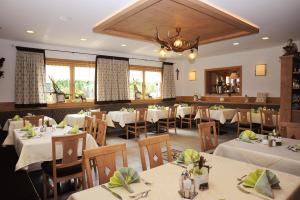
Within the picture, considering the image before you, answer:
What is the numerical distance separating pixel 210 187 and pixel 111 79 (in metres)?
6.13

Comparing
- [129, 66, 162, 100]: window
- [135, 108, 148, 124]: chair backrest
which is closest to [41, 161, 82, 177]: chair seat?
[135, 108, 148, 124]: chair backrest

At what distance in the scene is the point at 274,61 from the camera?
6.73 m

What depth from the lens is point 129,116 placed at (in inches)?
243

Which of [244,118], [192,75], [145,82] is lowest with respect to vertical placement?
[244,118]

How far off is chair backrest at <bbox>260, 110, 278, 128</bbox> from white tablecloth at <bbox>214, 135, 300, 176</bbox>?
9.45 ft

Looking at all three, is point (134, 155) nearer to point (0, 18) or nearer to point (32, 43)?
point (0, 18)

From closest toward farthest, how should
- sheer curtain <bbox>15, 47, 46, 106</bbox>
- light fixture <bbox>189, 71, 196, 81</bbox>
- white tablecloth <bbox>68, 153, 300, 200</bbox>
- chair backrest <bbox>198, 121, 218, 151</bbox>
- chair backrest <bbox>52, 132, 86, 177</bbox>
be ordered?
white tablecloth <bbox>68, 153, 300, 200</bbox> → chair backrest <bbox>52, 132, 86, 177</bbox> → chair backrest <bbox>198, 121, 218, 151</bbox> → sheer curtain <bbox>15, 47, 46, 106</bbox> → light fixture <bbox>189, 71, 196, 81</bbox>

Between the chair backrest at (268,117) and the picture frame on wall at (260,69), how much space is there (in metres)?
1.96

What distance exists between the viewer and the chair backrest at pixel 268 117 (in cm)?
536

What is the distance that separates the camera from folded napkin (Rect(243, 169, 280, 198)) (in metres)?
1.40

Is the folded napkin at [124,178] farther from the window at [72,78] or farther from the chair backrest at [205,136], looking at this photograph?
the window at [72,78]

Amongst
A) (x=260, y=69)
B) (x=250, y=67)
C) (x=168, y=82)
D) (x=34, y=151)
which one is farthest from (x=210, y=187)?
(x=168, y=82)

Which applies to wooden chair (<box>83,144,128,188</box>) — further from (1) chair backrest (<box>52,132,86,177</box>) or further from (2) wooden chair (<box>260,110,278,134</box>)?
(2) wooden chair (<box>260,110,278,134</box>)

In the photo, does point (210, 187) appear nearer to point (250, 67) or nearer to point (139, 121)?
point (139, 121)
